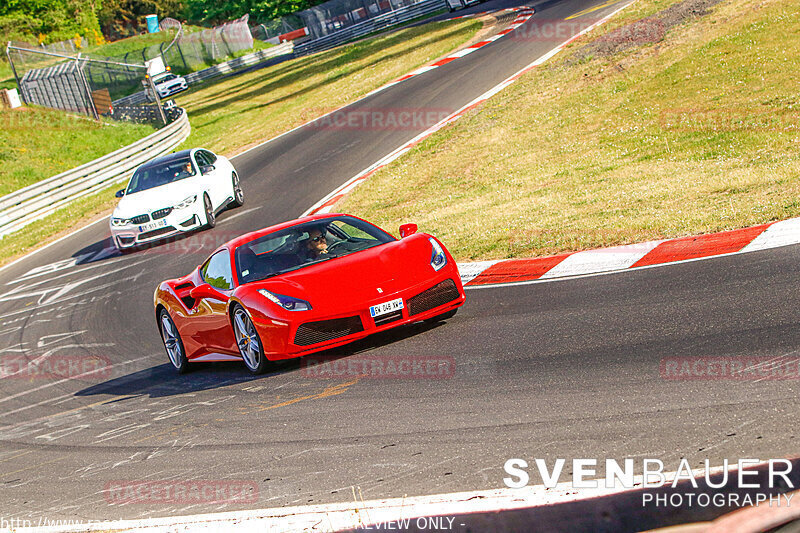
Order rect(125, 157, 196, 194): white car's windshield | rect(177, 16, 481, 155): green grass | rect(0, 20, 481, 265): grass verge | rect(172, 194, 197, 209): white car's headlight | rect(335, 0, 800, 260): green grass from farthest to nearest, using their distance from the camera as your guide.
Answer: rect(177, 16, 481, 155): green grass, rect(0, 20, 481, 265): grass verge, rect(125, 157, 196, 194): white car's windshield, rect(172, 194, 197, 209): white car's headlight, rect(335, 0, 800, 260): green grass

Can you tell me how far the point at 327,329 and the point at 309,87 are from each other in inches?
1168

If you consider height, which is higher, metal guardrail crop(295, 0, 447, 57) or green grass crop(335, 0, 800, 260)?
metal guardrail crop(295, 0, 447, 57)

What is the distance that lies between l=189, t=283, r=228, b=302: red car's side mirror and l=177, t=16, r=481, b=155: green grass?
1970 cm

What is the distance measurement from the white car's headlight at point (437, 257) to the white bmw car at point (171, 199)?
31.9 feet

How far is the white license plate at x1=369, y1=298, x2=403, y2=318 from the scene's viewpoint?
7406 millimetres

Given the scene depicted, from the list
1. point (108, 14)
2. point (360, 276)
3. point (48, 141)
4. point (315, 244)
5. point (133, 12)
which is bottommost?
point (360, 276)

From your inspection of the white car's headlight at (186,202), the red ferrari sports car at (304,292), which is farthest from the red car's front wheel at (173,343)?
the white car's headlight at (186,202)

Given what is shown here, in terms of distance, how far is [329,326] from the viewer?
7395 mm

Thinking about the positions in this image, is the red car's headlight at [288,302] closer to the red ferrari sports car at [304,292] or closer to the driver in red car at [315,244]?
the red ferrari sports car at [304,292]

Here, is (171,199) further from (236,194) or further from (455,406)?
(455,406)

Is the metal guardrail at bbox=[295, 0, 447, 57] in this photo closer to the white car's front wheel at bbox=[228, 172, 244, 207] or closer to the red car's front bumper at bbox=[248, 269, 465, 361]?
the white car's front wheel at bbox=[228, 172, 244, 207]

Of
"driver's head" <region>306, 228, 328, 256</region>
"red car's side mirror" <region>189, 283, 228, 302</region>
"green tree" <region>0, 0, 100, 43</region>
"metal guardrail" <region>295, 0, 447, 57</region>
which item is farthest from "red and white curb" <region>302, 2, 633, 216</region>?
"green tree" <region>0, 0, 100, 43</region>

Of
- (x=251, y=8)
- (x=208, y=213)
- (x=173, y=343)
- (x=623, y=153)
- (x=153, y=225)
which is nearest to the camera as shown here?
(x=173, y=343)

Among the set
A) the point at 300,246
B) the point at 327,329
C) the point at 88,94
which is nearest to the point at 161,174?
the point at 300,246
